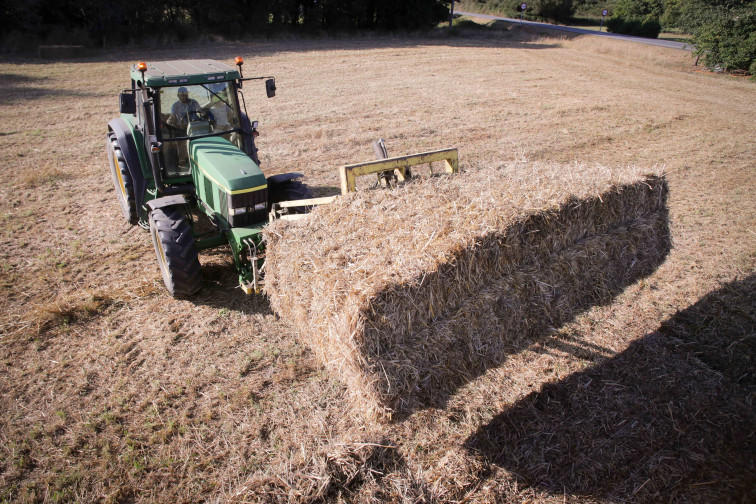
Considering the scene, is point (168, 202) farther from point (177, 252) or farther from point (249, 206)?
point (249, 206)

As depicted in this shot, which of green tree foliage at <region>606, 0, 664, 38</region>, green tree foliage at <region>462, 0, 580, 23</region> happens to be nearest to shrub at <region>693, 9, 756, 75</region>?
green tree foliage at <region>606, 0, 664, 38</region>

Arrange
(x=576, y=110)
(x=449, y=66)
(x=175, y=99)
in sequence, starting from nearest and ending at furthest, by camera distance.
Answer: (x=175, y=99) < (x=576, y=110) < (x=449, y=66)

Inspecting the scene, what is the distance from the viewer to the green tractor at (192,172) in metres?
4.65

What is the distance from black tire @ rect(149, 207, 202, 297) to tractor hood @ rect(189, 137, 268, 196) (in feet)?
1.82

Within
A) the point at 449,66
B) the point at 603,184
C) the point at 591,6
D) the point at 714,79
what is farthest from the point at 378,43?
the point at 591,6

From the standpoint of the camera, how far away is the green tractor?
4.65 metres

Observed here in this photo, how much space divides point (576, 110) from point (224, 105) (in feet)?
34.6

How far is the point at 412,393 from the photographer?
3166mm

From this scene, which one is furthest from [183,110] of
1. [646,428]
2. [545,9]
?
[545,9]

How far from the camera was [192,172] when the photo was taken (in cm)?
538

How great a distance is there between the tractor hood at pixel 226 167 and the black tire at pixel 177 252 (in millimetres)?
553

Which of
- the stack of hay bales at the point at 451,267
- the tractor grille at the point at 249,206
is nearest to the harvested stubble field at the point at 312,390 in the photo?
the stack of hay bales at the point at 451,267

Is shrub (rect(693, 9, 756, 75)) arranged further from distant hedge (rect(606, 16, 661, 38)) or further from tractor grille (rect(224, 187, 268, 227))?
tractor grille (rect(224, 187, 268, 227))

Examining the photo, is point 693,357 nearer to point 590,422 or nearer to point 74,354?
point 590,422
